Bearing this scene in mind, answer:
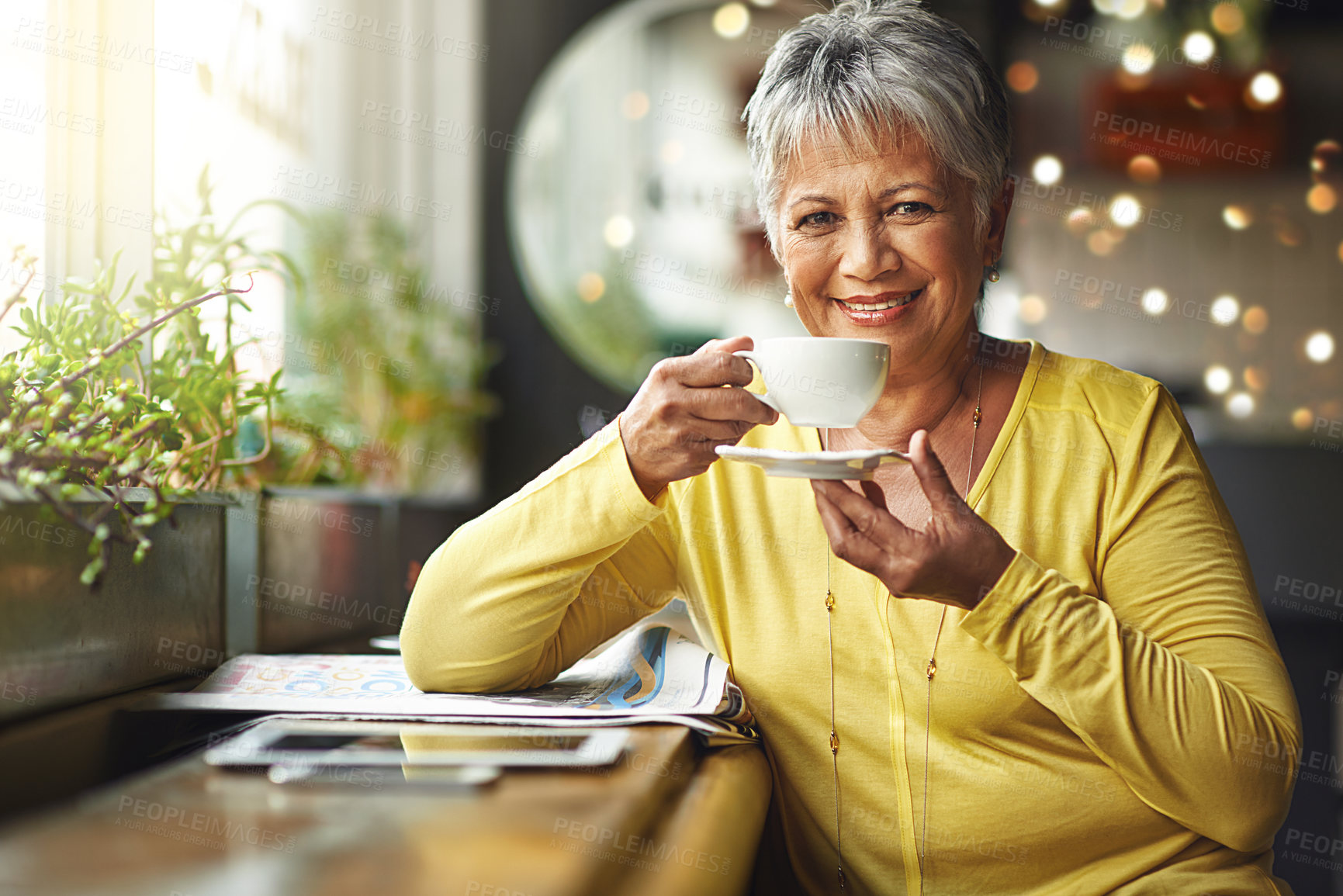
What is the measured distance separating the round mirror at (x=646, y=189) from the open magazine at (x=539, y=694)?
6.60 feet

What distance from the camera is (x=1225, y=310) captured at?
324cm

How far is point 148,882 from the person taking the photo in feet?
1.71

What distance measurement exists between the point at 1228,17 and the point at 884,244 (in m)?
2.73

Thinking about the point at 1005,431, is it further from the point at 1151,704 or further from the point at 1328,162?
the point at 1328,162

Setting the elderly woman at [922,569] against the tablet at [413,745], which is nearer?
the tablet at [413,745]

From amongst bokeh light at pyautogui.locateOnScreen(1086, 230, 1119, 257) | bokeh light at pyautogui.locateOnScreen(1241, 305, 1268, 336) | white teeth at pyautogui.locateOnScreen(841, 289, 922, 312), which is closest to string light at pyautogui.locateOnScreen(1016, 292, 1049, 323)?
bokeh light at pyautogui.locateOnScreen(1086, 230, 1119, 257)

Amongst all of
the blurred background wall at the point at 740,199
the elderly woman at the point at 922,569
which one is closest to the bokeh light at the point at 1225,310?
the blurred background wall at the point at 740,199

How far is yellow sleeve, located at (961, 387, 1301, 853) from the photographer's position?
0.91 metres

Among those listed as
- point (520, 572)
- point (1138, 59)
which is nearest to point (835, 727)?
point (520, 572)

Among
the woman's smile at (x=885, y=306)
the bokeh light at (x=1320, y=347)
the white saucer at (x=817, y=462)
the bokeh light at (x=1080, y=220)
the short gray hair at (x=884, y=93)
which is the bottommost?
the white saucer at (x=817, y=462)

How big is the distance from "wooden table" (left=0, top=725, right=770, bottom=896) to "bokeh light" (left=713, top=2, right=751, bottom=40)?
2.85 m

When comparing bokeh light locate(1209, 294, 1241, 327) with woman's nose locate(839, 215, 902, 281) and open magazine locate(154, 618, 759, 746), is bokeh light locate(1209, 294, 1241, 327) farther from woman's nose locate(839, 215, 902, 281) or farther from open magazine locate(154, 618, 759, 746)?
open magazine locate(154, 618, 759, 746)

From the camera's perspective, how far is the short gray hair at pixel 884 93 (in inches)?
44.9

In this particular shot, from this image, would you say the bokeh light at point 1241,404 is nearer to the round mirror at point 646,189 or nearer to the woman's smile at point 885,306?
the round mirror at point 646,189
